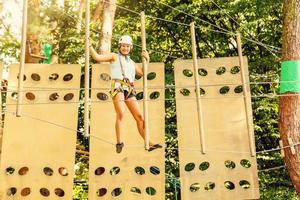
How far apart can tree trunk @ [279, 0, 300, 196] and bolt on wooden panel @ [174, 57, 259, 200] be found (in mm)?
588

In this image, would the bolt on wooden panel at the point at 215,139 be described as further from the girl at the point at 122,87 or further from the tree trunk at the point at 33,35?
the tree trunk at the point at 33,35

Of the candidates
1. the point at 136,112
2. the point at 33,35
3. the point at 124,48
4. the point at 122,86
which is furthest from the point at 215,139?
the point at 33,35

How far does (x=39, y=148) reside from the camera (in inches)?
174

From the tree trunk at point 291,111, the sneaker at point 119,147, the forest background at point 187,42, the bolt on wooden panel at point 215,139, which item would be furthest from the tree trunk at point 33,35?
the tree trunk at point 291,111

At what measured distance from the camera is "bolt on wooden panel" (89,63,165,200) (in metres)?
4.30

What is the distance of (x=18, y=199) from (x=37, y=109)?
0.87 metres

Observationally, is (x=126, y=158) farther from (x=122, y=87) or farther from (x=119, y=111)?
(x=122, y=87)

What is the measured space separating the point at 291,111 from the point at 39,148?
2.56m

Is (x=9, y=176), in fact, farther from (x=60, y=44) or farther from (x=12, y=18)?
(x=12, y=18)

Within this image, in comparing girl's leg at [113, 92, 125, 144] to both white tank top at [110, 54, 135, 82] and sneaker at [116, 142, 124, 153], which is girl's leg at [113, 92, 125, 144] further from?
white tank top at [110, 54, 135, 82]

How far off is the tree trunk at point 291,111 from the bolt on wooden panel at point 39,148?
84.2 inches

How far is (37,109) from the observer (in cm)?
449

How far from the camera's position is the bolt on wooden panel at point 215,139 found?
4.22 meters

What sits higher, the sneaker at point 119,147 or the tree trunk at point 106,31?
the tree trunk at point 106,31
